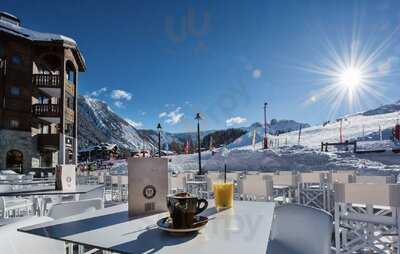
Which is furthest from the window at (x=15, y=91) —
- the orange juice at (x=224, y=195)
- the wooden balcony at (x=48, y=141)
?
the orange juice at (x=224, y=195)

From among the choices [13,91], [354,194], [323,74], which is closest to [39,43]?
[13,91]

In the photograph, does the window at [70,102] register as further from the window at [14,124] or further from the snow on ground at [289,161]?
the snow on ground at [289,161]

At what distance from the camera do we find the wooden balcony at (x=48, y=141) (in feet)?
64.6

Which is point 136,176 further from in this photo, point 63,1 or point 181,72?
point 63,1

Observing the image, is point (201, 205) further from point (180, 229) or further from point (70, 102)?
point (70, 102)

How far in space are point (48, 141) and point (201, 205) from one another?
69.5 ft

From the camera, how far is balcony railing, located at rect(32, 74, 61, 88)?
2000 centimetres

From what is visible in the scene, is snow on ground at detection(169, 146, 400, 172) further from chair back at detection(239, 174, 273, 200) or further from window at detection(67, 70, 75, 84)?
chair back at detection(239, 174, 273, 200)

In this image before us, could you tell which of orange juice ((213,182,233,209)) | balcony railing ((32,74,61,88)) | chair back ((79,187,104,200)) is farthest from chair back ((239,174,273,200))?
balcony railing ((32,74,61,88))

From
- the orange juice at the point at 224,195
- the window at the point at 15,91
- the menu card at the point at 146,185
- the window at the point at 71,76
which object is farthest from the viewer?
the window at the point at 71,76

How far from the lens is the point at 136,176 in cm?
145

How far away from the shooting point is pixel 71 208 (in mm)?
2086

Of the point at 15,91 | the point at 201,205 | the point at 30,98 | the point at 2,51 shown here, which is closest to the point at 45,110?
the point at 30,98

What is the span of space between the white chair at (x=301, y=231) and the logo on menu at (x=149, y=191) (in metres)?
0.61
